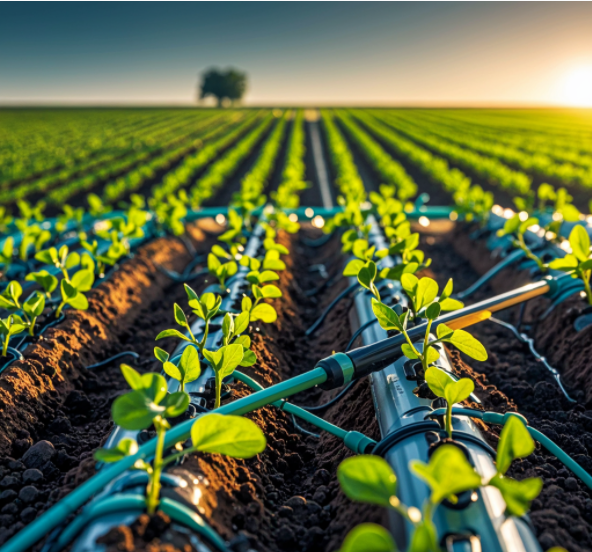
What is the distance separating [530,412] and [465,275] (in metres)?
2.24

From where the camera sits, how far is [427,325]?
1.68 metres

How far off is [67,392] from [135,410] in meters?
1.42

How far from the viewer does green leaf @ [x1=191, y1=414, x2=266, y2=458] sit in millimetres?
1116

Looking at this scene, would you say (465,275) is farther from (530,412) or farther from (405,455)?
(405,455)

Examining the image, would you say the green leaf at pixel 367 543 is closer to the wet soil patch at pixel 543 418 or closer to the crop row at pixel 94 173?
the wet soil patch at pixel 543 418

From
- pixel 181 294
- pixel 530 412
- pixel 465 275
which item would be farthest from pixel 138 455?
pixel 465 275

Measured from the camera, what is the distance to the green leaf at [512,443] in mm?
1052

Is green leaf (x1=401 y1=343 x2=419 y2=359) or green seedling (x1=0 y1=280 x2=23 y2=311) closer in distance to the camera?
green leaf (x1=401 y1=343 x2=419 y2=359)

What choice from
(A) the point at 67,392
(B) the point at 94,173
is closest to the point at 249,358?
(A) the point at 67,392

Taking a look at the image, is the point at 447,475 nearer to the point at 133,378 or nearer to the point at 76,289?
the point at 133,378

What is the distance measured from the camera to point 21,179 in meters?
12.9

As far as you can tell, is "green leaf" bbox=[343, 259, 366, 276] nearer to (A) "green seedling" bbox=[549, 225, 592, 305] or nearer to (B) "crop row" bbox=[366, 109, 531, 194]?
(A) "green seedling" bbox=[549, 225, 592, 305]

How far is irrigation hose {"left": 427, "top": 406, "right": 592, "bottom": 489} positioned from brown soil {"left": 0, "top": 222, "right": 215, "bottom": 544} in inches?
46.0

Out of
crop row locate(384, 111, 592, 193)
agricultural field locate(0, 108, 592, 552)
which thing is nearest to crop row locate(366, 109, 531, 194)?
crop row locate(384, 111, 592, 193)
